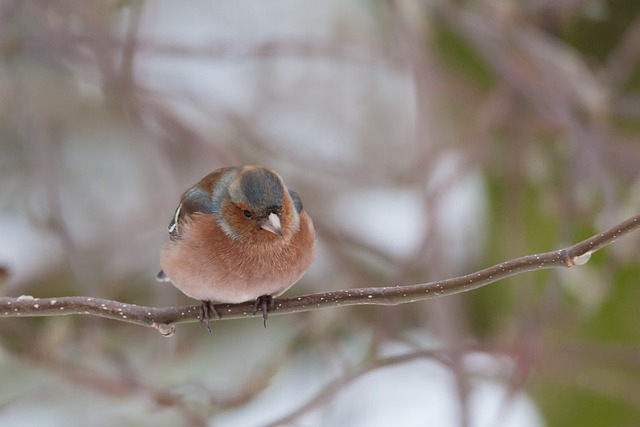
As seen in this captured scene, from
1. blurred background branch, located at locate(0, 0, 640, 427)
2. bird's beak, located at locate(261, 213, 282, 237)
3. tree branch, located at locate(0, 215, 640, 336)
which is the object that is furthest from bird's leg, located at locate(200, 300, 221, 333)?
blurred background branch, located at locate(0, 0, 640, 427)

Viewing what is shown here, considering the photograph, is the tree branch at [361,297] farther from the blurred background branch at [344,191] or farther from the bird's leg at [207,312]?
the blurred background branch at [344,191]

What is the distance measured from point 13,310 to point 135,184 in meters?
3.71

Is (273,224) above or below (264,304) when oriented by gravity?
above

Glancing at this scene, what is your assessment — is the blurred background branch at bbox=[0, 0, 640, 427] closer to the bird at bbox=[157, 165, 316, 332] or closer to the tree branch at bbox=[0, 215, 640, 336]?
the bird at bbox=[157, 165, 316, 332]

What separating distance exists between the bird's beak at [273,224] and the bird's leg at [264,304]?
159 millimetres

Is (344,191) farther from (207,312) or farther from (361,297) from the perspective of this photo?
(361,297)

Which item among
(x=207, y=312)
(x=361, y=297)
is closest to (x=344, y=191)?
(x=207, y=312)

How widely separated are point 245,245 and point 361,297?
2.03ft

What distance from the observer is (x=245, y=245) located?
81.7 inches

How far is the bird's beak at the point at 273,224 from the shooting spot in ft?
6.57

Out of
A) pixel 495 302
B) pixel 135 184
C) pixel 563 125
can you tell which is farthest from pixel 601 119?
pixel 135 184

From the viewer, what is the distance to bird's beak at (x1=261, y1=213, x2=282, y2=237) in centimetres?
200

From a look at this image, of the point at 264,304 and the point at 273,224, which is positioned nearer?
the point at 264,304

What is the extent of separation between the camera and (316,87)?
513cm
